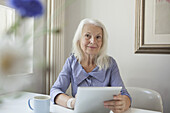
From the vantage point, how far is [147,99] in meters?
1.44

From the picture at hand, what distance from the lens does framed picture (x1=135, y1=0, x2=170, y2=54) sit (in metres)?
1.74

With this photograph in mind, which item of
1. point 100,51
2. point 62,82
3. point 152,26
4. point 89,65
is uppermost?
point 152,26

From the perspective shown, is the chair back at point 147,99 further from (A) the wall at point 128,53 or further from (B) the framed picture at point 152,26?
(B) the framed picture at point 152,26

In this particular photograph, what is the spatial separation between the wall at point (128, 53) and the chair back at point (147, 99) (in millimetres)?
377

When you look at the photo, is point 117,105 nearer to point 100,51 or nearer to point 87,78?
point 87,78

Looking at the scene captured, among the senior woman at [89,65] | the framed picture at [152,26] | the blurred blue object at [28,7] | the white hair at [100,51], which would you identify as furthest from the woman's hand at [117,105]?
the framed picture at [152,26]

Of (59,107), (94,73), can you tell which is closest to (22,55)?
(59,107)

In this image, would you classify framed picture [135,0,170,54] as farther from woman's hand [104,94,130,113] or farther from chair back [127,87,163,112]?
woman's hand [104,94,130,113]

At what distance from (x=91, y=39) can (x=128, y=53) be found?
0.71 m

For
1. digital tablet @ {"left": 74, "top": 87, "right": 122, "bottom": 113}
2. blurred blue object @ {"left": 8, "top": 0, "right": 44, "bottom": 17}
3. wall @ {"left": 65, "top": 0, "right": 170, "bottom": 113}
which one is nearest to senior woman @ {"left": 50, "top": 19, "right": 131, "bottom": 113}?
digital tablet @ {"left": 74, "top": 87, "right": 122, "bottom": 113}

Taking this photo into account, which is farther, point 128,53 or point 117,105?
point 128,53

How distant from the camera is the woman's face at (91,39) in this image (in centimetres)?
135

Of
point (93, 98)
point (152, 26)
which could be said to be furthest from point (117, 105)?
point (152, 26)

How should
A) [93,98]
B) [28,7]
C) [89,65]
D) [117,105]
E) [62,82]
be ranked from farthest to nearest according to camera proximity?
[89,65], [62,82], [117,105], [93,98], [28,7]
